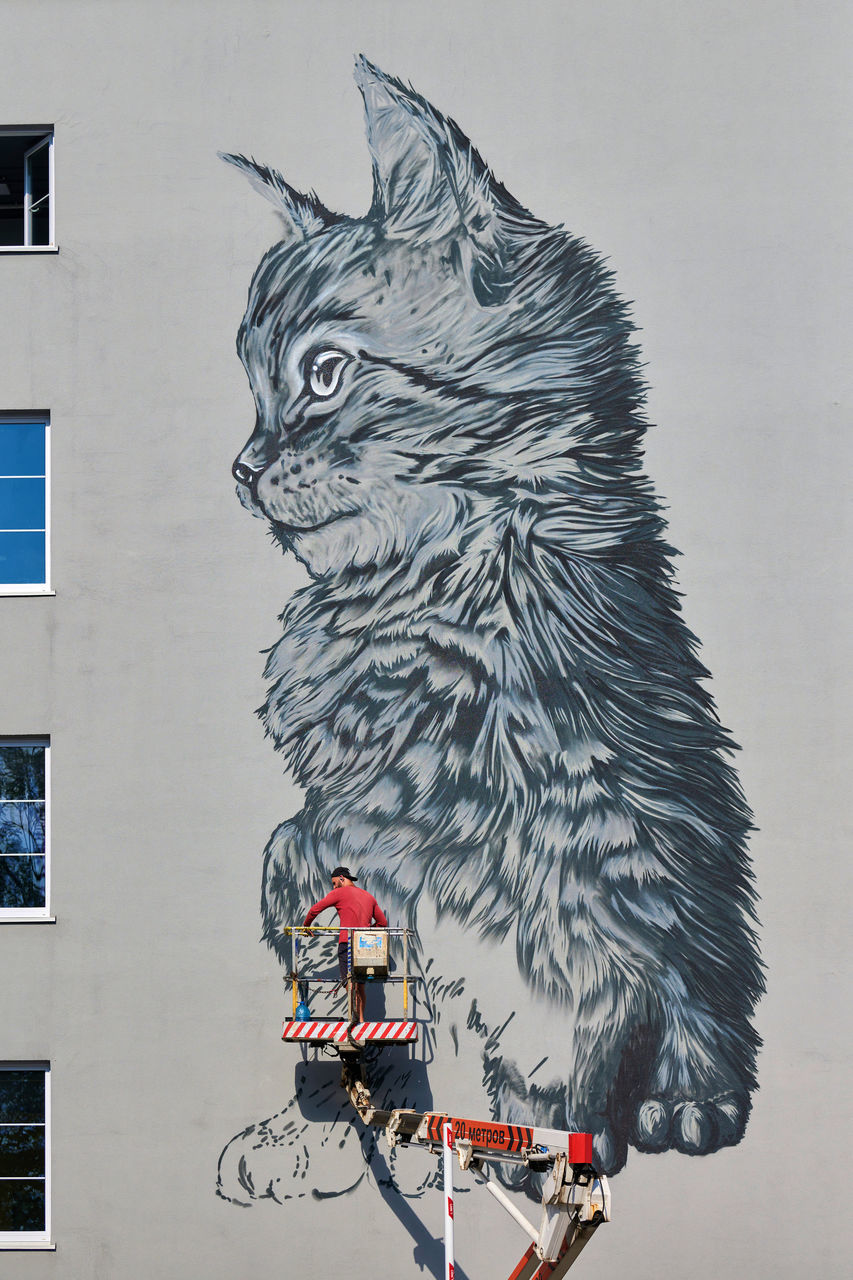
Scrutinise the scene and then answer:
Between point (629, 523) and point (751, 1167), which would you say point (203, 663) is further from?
point (751, 1167)

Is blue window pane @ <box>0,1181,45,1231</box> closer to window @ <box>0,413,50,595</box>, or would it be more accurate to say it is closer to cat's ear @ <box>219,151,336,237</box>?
window @ <box>0,413,50,595</box>

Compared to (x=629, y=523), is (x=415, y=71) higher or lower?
higher

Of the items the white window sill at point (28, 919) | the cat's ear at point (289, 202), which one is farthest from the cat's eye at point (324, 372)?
the white window sill at point (28, 919)

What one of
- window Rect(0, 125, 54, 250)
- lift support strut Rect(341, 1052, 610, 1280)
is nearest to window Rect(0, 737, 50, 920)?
lift support strut Rect(341, 1052, 610, 1280)

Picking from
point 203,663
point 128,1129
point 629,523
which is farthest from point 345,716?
point 128,1129

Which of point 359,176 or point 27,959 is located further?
point 359,176

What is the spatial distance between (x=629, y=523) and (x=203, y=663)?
3.85m

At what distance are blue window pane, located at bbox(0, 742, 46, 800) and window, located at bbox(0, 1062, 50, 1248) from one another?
7.35 ft

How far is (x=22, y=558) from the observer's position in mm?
13414

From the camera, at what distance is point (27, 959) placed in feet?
41.8

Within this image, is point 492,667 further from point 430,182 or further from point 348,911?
point 430,182

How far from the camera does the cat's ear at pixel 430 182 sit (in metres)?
Answer: 13.5

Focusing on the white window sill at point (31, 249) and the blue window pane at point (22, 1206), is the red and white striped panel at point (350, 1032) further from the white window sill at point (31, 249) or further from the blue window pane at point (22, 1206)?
the white window sill at point (31, 249)

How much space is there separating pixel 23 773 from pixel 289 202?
5.52m
